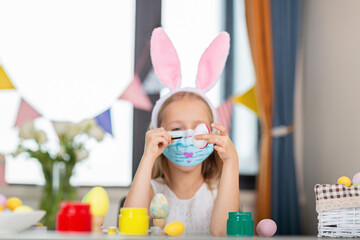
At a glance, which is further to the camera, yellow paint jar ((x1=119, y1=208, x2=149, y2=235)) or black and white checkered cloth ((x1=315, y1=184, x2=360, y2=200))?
black and white checkered cloth ((x1=315, y1=184, x2=360, y2=200))

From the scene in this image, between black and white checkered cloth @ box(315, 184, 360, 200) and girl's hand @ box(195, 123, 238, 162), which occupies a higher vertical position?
girl's hand @ box(195, 123, 238, 162)

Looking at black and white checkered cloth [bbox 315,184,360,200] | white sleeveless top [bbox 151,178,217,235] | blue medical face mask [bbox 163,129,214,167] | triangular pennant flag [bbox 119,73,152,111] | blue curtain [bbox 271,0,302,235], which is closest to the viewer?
black and white checkered cloth [bbox 315,184,360,200]

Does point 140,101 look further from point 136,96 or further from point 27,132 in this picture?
point 27,132

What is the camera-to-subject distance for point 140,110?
104 inches

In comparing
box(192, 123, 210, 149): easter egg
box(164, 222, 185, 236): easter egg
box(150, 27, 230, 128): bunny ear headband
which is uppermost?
box(150, 27, 230, 128): bunny ear headband

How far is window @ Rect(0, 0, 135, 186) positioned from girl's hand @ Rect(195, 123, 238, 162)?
1.40 meters

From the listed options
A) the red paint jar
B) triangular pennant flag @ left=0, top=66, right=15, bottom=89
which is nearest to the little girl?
the red paint jar

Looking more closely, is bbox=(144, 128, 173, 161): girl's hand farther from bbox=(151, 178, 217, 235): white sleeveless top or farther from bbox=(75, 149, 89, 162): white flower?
bbox=(75, 149, 89, 162): white flower

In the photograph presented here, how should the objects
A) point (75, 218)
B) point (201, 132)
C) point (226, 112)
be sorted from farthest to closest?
point (226, 112), point (201, 132), point (75, 218)

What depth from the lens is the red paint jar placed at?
0.76m

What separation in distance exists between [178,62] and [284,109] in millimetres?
1259

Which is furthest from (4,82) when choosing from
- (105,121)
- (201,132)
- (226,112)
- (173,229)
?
(173,229)

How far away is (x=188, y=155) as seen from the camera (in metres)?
1.41

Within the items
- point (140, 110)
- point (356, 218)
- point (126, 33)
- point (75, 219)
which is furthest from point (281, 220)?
point (75, 219)
